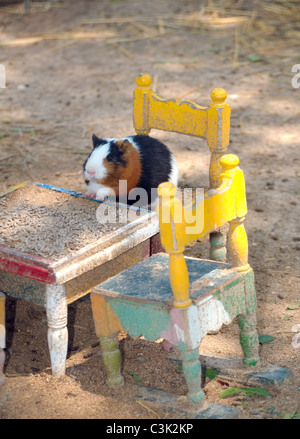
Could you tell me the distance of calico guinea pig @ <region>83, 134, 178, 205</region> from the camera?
151 inches

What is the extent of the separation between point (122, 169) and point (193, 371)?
1.38 m

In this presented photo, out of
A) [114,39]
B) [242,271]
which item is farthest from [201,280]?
[114,39]

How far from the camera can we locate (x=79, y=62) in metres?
8.24

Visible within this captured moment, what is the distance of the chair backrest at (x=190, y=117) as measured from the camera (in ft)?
12.3

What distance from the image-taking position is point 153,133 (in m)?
6.49

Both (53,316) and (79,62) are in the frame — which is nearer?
(53,316)

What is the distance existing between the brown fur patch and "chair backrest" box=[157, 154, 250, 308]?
3.06 ft

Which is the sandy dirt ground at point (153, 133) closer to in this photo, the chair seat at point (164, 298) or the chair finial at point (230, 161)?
the chair seat at point (164, 298)

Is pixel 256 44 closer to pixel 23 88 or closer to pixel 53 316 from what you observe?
pixel 23 88

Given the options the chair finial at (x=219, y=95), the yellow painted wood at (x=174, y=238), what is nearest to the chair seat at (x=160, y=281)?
the yellow painted wood at (x=174, y=238)

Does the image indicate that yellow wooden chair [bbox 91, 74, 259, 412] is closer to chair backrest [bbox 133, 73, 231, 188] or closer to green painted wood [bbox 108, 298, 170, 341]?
green painted wood [bbox 108, 298, 170, 341]

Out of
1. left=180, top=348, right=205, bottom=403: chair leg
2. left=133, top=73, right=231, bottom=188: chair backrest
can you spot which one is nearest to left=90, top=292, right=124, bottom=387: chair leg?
left=180, top=348, right=205, bottom=403: chair leg

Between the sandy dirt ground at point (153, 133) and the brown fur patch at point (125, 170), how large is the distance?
439 mm
